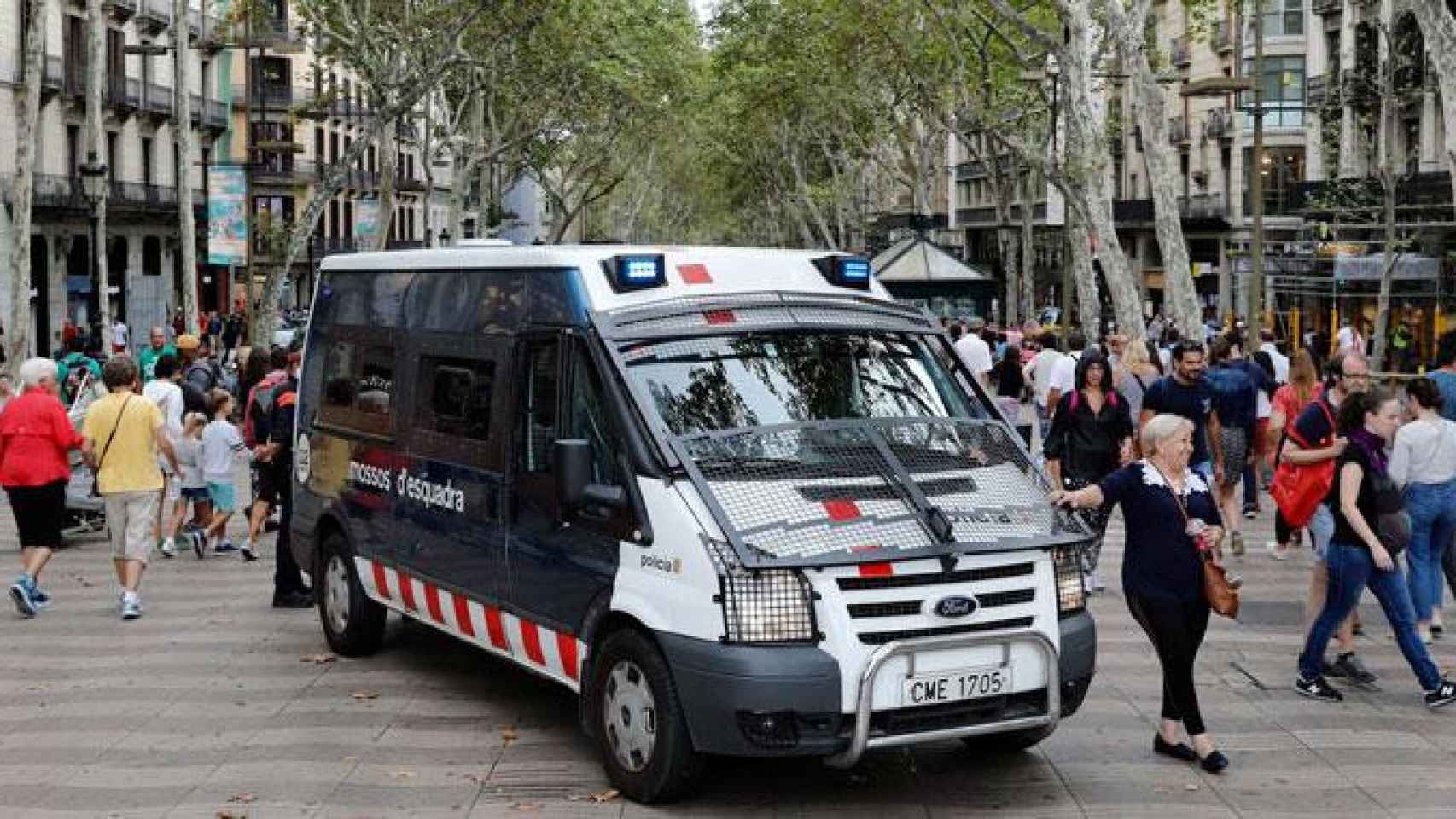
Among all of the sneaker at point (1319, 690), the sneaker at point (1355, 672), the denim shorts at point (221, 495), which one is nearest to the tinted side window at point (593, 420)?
the sneaker at point (1319, 690)

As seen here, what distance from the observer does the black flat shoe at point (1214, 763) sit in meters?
7.84

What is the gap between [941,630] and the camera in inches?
273

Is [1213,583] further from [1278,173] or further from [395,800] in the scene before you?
[1278,173]

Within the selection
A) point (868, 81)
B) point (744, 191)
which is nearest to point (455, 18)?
point (868, 81)

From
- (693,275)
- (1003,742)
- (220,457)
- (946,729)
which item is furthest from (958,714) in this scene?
(220,457)

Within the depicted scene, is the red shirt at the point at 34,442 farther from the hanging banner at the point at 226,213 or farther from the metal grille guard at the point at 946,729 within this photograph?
the hanging banner at the point at 226,213

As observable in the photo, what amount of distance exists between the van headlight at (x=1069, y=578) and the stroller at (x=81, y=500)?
425 inches

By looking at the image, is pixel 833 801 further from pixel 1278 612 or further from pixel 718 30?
pixel 718 30

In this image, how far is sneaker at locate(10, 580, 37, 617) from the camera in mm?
12125

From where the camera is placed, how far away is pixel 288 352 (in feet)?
51.5

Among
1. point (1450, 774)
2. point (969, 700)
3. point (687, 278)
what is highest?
point (687, 278)

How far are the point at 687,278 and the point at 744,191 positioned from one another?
77289mm

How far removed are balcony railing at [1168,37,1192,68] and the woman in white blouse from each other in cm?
4881

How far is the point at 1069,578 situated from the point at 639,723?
6.15 ft
